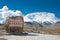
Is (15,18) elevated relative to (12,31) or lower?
elevated

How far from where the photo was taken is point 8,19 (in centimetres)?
5716

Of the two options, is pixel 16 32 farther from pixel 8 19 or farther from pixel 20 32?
pixel 8 19

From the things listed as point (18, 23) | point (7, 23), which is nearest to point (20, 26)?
point (18, 23)

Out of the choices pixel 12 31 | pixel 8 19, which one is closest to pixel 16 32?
pixel 12 31

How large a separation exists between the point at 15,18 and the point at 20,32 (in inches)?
211

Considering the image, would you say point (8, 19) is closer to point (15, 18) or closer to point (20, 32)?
point (15, 18)

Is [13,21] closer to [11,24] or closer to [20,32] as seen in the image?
[11,24]

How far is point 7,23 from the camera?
56781mm

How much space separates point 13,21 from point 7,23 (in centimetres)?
217

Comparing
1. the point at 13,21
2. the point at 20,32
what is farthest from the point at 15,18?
the point at 20,32

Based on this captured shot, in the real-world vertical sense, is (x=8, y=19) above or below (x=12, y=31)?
above

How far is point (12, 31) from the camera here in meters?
57.5

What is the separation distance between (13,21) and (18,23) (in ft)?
6.46

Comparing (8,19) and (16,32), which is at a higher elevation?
(8,19)
